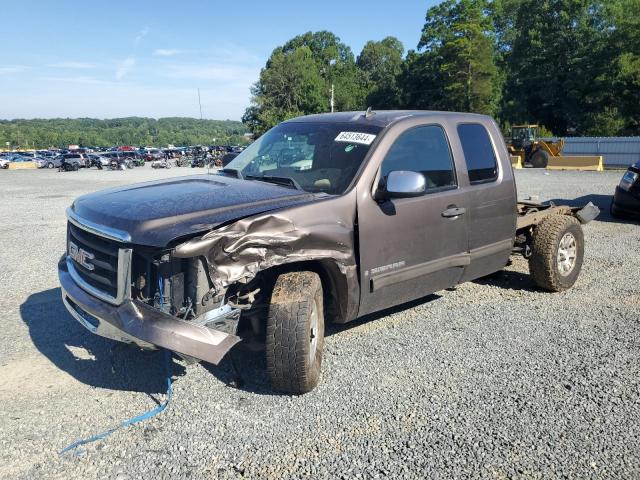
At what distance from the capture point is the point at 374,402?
346cm

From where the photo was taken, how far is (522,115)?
49.5 metres

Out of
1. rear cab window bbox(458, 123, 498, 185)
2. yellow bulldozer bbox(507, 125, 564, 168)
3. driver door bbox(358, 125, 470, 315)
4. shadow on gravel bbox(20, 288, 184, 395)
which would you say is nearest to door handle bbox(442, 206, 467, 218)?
driver door bbox(358, 125, 470, 315)

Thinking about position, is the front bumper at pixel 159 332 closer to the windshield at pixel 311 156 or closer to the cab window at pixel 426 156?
the windshield at pixel 311 156

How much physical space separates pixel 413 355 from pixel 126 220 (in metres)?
2.33

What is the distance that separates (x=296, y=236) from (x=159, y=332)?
3.26ft

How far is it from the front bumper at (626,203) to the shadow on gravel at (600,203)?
0.31 metres

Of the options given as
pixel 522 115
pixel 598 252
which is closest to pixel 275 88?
pixel 522 115

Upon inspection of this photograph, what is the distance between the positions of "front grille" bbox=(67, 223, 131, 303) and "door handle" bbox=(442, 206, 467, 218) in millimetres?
2466

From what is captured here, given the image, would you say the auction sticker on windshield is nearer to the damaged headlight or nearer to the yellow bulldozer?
the damaged headlight

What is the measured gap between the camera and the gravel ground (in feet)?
9.32

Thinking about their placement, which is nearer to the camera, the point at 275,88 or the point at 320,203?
the point at 320,203

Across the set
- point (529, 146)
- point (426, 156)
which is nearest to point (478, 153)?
point (426, 156)

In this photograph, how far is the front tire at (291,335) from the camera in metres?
3.31

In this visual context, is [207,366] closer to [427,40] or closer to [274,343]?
[274,343]
